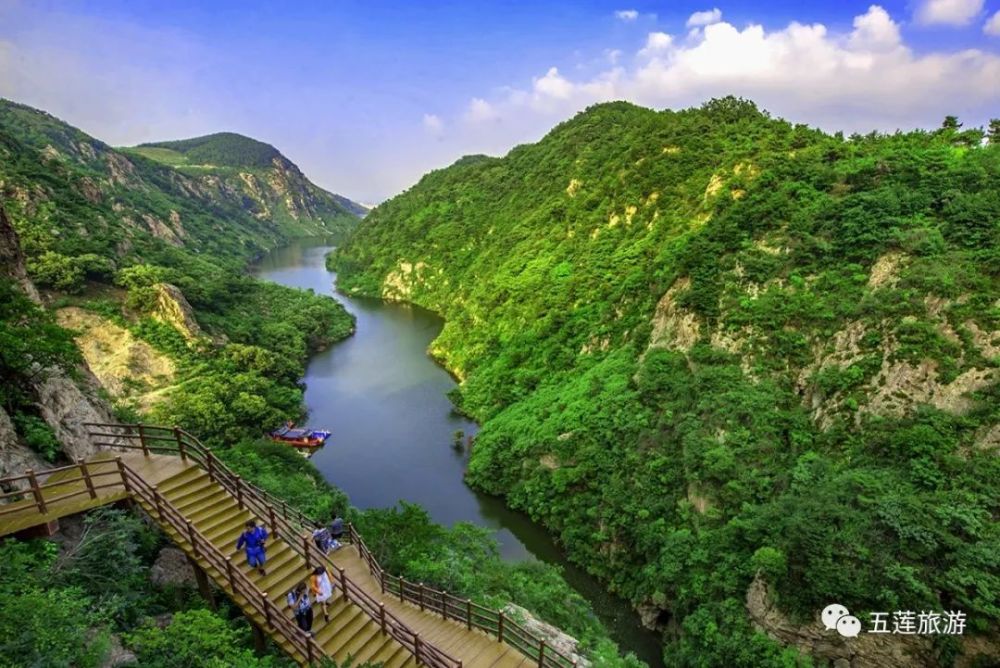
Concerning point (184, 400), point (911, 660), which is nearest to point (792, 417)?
point (911, 660)

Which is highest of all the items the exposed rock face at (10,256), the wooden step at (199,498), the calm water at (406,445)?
the exposed rock face at (10,256)

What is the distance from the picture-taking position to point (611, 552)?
2741cm

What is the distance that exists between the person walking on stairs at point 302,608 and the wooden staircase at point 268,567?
0.18 m

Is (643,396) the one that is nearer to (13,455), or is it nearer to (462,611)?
(462,611)

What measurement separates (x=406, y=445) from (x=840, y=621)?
30.9 meters

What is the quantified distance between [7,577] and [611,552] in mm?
25399

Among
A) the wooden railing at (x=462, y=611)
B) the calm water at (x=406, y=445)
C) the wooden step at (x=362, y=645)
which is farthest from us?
the calm water at (x=406, y=445)

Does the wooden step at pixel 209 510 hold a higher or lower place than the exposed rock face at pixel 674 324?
lower

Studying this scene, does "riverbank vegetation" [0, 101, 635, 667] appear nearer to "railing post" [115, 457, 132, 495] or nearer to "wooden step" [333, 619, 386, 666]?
"railing post" [115, 457, 132, 495]

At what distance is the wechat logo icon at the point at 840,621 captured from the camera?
17219 mm

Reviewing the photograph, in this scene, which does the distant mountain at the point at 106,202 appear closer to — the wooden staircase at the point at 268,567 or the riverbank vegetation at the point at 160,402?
the riverbank vegetation at the point at 160,402

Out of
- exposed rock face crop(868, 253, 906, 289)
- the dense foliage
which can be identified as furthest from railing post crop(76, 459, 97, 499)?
exposed rock face crop(868, 253, 906, 289)

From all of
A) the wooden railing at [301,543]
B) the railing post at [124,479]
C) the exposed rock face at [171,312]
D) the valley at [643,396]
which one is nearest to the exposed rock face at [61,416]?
the valley at [643,396]

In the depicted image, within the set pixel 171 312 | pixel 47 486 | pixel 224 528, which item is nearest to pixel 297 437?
pixel 171 312
